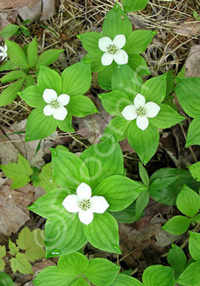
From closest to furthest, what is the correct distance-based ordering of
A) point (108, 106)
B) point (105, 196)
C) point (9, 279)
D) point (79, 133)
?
point (105, 196), point (108, 106), point (9, 279), point (79, 133)

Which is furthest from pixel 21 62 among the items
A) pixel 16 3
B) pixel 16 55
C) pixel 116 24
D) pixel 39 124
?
pixel 116 24

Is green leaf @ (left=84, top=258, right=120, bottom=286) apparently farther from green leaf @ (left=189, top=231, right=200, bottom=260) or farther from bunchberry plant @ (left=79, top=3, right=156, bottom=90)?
bunchberry plant @ (left=79, top=3, right=156, bottom=90)

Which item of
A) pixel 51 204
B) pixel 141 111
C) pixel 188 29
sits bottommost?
pixel 51 204

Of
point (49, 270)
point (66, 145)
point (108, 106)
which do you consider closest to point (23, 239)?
point (49, 270)

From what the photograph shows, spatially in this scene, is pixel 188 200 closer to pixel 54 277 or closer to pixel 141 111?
pixel 141 111

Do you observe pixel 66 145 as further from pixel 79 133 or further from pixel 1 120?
pixel 1 120

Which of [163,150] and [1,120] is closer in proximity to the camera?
[163,150]
